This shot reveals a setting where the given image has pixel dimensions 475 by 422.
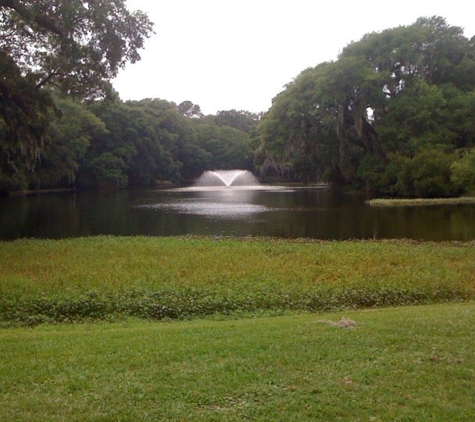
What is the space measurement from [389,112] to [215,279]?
42841mm

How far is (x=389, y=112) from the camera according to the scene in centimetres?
5119

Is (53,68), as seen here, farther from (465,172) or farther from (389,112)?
(389,112)

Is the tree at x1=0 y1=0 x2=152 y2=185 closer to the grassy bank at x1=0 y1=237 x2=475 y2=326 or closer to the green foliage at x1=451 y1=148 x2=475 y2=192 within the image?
the grassy bank at x1=0 y1=237 x2=475 y2=326

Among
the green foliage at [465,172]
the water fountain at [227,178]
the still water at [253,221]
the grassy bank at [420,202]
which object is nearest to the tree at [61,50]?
the still water at [253,221]

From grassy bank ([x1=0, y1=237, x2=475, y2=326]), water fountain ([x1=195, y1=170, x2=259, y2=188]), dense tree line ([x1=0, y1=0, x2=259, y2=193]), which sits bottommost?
grassy bank ([x1=0, y1=237, x2=475, y2=326])

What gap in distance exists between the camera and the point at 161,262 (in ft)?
52.3

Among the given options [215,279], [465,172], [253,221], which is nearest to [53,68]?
[253,221]

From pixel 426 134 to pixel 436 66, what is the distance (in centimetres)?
961

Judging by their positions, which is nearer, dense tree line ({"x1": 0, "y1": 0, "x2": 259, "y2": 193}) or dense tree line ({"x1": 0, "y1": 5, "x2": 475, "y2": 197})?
dense tree line ({"x1": 0, "y1": 0, "x2": 259, "y2": 193})

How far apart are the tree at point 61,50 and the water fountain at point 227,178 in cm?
6164

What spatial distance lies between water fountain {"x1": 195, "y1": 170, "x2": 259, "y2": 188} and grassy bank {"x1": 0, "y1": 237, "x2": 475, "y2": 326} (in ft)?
221

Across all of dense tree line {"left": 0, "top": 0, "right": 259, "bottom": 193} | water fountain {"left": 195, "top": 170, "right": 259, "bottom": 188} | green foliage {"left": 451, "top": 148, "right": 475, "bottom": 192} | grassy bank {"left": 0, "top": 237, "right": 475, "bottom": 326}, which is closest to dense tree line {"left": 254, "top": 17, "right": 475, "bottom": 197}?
green foliage {"left": 451, "top": 148, "right": 475, "bottom": 192}

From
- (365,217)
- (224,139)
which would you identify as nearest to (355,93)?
(365,217)

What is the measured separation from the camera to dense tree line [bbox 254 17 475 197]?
46938mm
